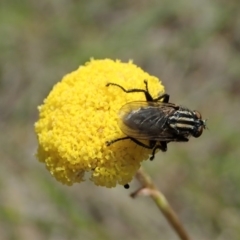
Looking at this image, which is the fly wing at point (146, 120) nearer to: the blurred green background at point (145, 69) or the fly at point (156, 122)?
the fly at point (156, 122)

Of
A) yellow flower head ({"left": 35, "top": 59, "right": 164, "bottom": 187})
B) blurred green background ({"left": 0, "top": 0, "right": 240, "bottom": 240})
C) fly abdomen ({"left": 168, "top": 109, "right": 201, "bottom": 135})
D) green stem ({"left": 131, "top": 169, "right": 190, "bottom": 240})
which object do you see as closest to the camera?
yellow flower head ({"left": 35, "top": 59, "right": 164, "bottom": 187})

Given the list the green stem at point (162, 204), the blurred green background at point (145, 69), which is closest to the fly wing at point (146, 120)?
the green stem at point (162, 204)

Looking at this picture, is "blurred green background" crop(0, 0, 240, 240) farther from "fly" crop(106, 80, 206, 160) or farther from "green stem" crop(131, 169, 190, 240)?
"fly" crop(106, 80, 206, 160)

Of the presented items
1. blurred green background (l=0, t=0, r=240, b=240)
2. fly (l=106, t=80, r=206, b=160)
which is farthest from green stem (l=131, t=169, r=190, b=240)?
blurred green background (l=0, t=0, r=240, b=240)

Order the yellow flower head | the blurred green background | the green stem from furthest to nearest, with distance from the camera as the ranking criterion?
the blurred green background → the green stem → the yellow flower head

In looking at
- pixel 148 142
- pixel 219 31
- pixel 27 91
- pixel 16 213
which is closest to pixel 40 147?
pixel 148 142

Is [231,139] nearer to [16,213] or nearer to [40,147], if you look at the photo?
[16,213]

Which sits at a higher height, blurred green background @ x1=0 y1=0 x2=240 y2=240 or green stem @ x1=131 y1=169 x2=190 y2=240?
blurred green background @ x1=0 y1=0 x2=240 y2=240
